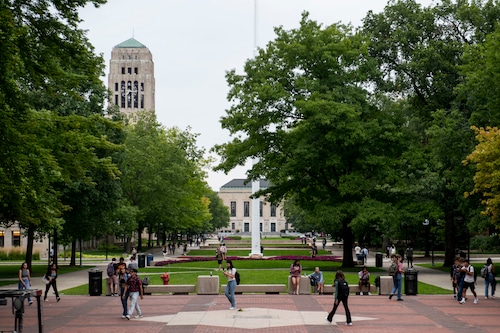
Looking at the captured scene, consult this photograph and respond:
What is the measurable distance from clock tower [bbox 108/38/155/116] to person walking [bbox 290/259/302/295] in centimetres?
11697

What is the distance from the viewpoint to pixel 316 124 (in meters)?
40.5

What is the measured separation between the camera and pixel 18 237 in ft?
248

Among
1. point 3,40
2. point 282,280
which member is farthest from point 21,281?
point 282,280

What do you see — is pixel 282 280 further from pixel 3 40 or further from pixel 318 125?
A: pixel 3 40

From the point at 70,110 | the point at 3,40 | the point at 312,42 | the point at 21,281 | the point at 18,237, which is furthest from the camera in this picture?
the point at 18,237

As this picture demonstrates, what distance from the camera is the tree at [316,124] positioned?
132ft

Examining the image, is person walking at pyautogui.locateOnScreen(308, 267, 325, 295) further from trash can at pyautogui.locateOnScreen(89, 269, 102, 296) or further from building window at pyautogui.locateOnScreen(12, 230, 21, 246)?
building window at pyautogui.locateOnScreen(12, 230, 21, 246)

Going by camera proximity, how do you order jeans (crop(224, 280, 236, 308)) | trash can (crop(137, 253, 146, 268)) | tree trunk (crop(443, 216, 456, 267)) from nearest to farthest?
jeans (crop(224, 280, 236, 308)) < tree trunk (crop(443, 216, 456, 267)) < trash can (crop(137, 253, 146, 268))

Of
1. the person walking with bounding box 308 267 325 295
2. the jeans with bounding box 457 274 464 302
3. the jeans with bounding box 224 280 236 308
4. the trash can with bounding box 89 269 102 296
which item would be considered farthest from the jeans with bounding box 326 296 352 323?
the trash can with bounding box 89 269 102 296

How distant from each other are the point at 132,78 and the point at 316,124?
350 feet

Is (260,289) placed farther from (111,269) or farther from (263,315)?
(263,315)

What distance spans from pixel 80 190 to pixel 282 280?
49.9 ft

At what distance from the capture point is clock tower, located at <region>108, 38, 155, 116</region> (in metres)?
142

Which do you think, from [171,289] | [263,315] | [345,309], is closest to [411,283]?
[263,315]
